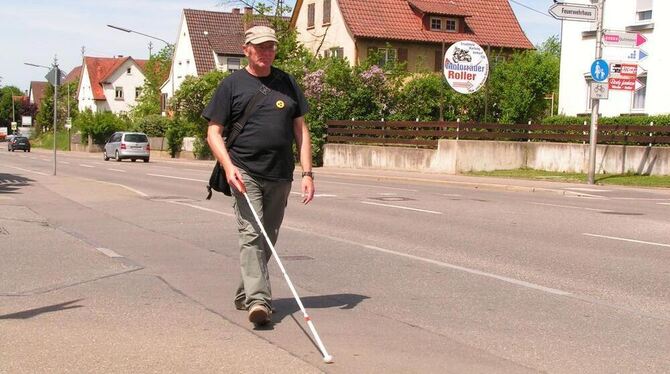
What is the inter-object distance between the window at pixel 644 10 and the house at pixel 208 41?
1750 inches

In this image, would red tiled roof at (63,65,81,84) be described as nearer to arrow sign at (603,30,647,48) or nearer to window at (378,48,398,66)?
window at (378,48,398,66)

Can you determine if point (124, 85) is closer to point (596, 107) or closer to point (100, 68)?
point (100, 68)

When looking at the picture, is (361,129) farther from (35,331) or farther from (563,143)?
(35,331)

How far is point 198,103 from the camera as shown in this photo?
52531mm

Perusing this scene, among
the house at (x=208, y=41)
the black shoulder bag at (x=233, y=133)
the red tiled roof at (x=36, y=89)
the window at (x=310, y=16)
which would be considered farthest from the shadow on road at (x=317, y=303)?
the red tiled roof at (x=36, y=89)

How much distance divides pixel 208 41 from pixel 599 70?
5511 cm

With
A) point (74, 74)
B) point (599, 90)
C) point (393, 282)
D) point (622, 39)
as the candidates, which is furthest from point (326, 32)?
point (74, 74)

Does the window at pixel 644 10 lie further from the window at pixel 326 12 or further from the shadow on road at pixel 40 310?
the shadow on road at pixel 40 310

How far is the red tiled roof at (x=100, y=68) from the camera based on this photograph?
116m

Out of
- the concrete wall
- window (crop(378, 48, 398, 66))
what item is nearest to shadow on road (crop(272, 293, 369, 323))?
the concrete wall

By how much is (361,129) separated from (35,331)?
32.3 m

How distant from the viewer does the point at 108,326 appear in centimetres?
629

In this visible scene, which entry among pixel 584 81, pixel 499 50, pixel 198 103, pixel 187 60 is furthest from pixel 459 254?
pixel 187 60

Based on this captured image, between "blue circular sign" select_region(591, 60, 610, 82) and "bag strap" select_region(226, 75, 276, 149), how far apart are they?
63.8 feet
